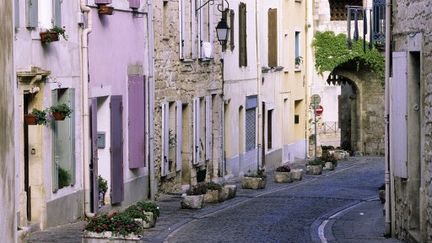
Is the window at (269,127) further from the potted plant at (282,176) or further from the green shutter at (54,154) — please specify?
the green shutter at (54,154)

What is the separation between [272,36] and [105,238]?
27.1 meters

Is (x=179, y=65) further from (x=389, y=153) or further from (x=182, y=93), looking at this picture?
(x=389, y=153)

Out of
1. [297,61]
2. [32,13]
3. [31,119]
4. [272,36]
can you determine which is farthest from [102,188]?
[297,61]

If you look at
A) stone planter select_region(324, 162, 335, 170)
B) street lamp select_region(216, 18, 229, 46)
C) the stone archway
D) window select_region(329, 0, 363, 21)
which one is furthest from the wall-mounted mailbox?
the stone archway

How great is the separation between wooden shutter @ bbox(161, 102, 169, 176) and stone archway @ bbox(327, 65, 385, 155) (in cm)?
2367

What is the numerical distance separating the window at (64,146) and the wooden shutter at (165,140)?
23.9 ft

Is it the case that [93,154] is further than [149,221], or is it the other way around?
[93,154]

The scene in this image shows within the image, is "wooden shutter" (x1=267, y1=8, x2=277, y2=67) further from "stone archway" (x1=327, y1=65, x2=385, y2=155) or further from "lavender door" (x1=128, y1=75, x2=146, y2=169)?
"lavender door" (x1=128, y1=75, x2=146, y2=169)

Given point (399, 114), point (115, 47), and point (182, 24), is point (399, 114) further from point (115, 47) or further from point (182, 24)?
point (182, 24)

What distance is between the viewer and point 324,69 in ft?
164

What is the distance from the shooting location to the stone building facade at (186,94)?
93.8 feet

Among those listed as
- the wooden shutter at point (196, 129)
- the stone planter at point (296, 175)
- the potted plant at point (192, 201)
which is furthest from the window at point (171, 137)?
the stone planter at point (296, 175)

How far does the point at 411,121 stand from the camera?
17078mm

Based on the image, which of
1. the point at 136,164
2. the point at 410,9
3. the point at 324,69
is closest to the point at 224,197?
the point at 136,164
